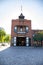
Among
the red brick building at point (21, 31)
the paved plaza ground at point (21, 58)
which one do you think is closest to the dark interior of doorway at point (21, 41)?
the red brick building at point (21, 31)

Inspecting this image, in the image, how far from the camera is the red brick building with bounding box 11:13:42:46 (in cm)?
4297

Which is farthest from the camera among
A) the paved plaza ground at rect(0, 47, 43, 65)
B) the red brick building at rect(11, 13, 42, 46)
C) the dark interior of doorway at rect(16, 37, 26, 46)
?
the dark interior of doorway at rect(16, 37, 26, 46)

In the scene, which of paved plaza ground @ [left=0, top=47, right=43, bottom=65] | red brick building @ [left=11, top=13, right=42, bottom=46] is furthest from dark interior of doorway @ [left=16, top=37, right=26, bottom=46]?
paved plaza ground @ [left=0, top=47, right=43, bottom=65]

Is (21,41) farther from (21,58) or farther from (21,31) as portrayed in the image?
(21,58)

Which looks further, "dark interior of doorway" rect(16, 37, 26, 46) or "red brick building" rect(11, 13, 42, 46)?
"dark interior of doorway" rect(16, 37, 26, 46)

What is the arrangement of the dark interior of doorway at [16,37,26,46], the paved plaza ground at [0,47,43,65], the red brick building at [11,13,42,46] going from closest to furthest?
1. the paved plaza ground at [0,47,43,65]
2. the red brick building at [11,13,42,46]
3. the dark interior of doorway at [16,37,26,46]

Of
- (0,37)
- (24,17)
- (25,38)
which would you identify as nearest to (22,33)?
(25,38)

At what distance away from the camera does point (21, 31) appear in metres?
43.7

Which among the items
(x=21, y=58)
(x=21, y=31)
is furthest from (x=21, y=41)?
(x=21, y=58)

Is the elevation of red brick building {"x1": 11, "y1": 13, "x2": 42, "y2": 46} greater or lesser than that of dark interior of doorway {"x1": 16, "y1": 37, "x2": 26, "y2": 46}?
greater

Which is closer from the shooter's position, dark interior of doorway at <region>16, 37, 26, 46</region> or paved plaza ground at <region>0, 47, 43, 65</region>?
paved plaza ground at <region>0, 47, 43, 65</region>

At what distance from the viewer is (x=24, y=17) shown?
45.5m

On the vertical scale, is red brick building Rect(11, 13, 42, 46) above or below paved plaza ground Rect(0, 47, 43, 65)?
above

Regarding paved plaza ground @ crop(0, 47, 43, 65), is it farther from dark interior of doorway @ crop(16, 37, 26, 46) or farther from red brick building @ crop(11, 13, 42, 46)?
dark interior of doorway @ crop(16, 37, 26, 46)
